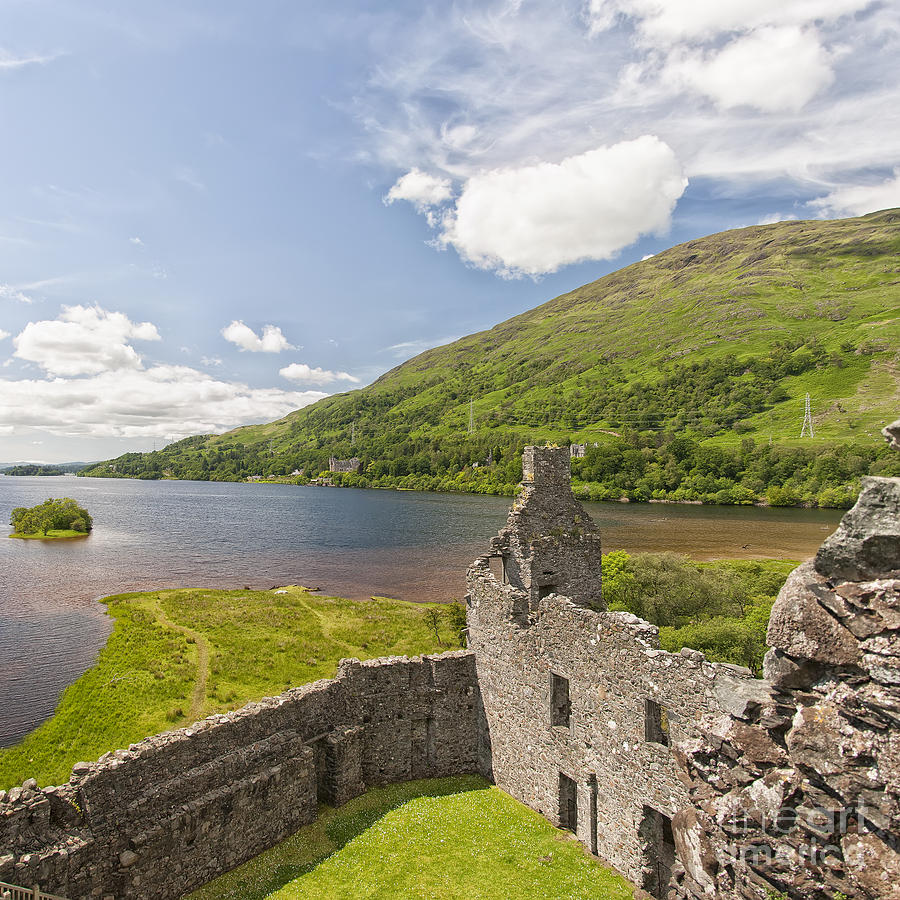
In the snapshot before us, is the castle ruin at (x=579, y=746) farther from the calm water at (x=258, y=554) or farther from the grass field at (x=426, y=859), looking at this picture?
the calm water at (x=258, y=554)

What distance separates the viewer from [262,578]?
68750 mm

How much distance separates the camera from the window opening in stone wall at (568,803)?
534 inches

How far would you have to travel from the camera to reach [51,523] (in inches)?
4070

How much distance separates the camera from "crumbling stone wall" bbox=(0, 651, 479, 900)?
34.5 ft

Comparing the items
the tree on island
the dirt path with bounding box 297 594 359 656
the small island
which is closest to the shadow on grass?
the dirt path with bounding box 297 594 359 656

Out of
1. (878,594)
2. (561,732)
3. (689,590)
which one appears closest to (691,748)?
(878,594)

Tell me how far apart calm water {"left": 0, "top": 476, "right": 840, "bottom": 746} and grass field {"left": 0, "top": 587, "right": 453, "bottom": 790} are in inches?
101

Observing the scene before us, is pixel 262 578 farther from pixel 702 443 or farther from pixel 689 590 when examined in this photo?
pixel 702 443

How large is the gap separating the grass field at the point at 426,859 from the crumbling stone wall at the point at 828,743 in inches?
293

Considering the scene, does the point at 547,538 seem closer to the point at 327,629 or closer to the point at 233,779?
the point at 233,779

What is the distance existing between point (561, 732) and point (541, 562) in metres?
4.68

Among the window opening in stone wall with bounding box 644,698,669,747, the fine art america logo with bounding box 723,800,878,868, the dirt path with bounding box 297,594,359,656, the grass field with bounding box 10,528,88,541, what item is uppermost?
the fine art america logo with bounding box 723,800,878,868

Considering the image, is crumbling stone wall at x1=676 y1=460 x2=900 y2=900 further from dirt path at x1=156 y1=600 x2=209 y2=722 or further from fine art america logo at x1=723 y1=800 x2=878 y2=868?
dirt path at x1=156 y1=600 x2=209 y2=722

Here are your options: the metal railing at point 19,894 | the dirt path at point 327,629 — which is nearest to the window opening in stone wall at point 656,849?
the metal railing at point 19,894
